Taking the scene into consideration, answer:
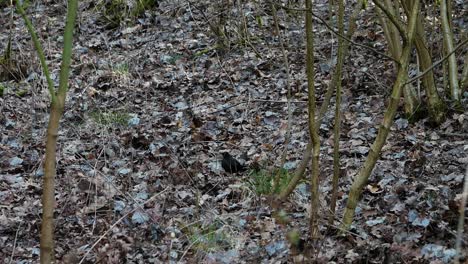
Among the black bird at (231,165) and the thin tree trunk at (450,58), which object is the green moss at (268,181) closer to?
the black bird at (231,165)

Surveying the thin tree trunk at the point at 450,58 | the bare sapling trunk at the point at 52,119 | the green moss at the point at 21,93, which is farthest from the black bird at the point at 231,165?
the green moss at the point at 21,93

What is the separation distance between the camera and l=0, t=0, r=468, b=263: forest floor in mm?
3504

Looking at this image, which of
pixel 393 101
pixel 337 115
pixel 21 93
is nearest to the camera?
pixel 393 101

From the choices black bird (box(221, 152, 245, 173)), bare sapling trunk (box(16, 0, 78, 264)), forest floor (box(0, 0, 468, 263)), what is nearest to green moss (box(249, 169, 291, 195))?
forest floor (box(0, 0, 468, 263))

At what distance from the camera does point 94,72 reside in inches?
283

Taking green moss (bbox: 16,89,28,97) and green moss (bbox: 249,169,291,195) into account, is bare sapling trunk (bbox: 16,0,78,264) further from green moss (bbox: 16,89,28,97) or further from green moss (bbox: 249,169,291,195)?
green moss (bbox: 16,89,28,97)

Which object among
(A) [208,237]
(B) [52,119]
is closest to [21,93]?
(A) [208,237]

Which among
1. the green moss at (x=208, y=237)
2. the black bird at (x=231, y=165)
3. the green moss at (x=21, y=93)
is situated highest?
the green moss at (x=21, y=93)

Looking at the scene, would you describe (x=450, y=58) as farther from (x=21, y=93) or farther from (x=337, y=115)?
(x=21, y=93)

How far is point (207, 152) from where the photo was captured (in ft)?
16.8

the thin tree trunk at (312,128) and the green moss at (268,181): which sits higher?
the thin tree trunk at (312,128)

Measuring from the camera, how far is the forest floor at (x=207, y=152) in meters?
3.50

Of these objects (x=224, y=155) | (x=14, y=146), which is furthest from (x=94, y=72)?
(x=224, y=155)

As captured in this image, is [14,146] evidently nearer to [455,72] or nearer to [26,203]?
[26,203]
